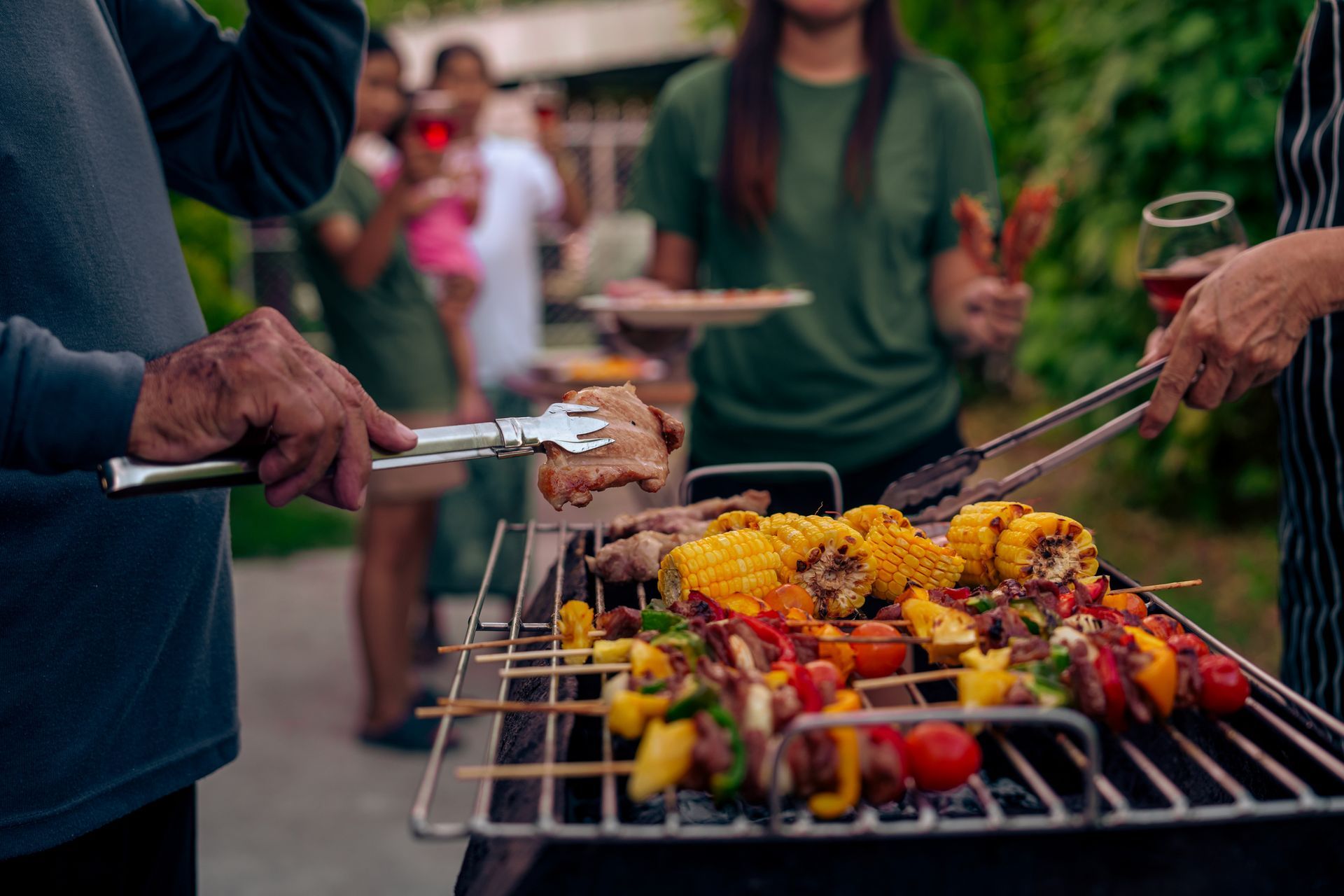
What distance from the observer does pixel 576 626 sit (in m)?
1.77

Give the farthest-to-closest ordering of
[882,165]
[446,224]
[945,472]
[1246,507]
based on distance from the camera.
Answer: [1246,507] < [446,224] < [882,165] < [945,472]

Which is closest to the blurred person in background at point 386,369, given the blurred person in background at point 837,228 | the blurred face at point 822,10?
the blurred person in background at point 837,228

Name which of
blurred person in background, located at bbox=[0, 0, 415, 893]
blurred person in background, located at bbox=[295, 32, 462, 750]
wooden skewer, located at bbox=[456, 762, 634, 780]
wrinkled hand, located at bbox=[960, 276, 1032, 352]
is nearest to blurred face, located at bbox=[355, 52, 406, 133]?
blurred person in background, located at bbox=[295, 32, 462, 750]

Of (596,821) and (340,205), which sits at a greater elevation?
(340,205)

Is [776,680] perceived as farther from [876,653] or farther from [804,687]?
[876,653]

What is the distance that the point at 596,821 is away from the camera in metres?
1.43

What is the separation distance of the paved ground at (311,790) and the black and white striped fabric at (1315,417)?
105 inches

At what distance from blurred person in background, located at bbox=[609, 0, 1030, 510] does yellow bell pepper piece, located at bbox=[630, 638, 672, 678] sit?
1826 millimetres

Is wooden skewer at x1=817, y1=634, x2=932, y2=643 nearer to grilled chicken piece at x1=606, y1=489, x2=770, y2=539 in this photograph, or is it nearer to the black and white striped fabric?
grilled chicken piece at x1=606, y1=489, x2=770, y2=539

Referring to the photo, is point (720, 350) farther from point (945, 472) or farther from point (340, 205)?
point (340, 205)

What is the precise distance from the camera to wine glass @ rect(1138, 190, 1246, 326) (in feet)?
7.99

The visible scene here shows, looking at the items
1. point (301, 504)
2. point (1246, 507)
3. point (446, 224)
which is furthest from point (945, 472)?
point (301, 504)

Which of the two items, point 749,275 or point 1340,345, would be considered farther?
point 749,275

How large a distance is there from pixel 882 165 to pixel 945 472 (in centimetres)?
143
